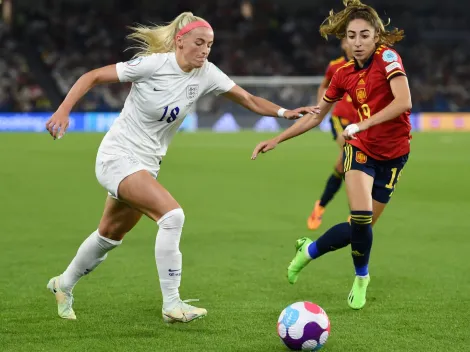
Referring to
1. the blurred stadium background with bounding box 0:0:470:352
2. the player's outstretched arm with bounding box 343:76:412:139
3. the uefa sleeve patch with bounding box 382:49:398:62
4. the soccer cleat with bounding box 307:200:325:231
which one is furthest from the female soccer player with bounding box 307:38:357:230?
the player's outstretched arm with bounding box 343:76:412:139

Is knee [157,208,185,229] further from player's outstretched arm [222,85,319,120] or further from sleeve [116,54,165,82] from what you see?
player's outstretched arm [222,85,319,120]

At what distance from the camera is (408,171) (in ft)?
60.1

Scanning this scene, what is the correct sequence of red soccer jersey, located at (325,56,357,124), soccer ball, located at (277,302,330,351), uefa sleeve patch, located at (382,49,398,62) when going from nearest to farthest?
soccer ball, located at (277,302,330,351), uefa sleeve patch, located at (382,49,398,62), red soccer jersey, located at (325,56,357,124)

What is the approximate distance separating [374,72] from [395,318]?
1.85 meters

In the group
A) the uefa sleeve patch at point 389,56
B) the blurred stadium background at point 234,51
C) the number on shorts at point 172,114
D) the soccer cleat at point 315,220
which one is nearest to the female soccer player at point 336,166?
the soccer cleat at point 315,220

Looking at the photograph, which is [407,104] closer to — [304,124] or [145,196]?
[304,124]

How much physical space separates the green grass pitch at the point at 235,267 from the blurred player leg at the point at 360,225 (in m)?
0.14

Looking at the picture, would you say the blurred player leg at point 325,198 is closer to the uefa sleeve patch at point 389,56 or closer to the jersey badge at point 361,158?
the jersey badge at point 361,158

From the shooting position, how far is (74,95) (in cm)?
596

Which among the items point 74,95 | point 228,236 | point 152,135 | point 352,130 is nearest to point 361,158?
point 352,130

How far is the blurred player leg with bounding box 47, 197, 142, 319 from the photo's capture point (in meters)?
6.32

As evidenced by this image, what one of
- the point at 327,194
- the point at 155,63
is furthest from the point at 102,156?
the point at 327,194

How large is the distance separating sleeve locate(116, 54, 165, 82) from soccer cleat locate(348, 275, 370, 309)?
221cm

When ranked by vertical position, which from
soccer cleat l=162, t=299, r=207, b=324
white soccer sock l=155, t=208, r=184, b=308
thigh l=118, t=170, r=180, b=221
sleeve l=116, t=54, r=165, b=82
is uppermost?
sleeve l=116, t=54, r=165, b=82
